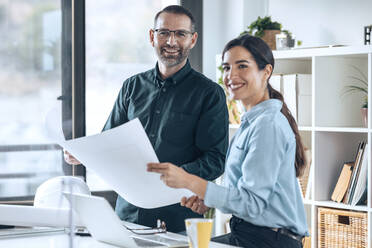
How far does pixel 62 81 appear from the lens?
12.0ft

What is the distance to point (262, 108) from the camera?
75.6 inches

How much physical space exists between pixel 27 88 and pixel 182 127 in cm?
150

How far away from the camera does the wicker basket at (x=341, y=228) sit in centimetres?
299

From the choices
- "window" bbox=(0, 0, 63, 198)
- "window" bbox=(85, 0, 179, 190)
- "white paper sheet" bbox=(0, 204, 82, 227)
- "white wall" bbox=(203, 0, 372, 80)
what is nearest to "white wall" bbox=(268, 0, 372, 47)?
"white wall" bbox=(203, 0, 372, 80)

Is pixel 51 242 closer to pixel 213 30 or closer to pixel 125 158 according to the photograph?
pixel 125 158

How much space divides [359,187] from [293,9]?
127cm

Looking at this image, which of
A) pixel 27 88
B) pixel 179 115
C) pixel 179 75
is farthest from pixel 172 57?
pixel 27 88

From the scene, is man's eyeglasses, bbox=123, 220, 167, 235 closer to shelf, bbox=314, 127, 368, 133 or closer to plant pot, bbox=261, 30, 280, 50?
shelf, bbox=314, 127, 368, 133

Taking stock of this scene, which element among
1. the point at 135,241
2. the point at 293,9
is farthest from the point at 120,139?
the point at 293,9

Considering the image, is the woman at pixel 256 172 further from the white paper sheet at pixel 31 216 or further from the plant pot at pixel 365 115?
the plant pot at pixel 365 115

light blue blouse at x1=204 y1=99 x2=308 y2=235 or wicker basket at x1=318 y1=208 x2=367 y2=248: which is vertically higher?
light blue blouse at x1=204 y1=99 x2=308 y2=235

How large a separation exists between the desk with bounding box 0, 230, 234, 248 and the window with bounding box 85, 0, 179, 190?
1840 mm

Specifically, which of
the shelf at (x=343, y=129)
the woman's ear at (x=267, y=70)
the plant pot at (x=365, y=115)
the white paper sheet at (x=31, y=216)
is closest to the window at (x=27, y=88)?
the shelf at (x=343, y=129)

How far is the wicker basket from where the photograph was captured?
2.99m
